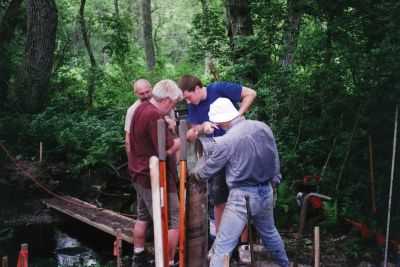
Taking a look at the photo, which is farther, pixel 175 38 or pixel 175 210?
pixel 175 38

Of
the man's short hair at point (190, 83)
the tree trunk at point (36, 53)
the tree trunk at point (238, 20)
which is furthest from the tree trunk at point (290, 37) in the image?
the tree trunk at point (36, 53)

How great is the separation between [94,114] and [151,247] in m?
7.91

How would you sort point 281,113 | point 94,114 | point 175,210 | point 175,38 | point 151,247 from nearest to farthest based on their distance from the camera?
point 175,210 < point 151,247 < point 281,113 < point 94,114 < point 175,38

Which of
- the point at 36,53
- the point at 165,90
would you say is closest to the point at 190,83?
the point at 165,90

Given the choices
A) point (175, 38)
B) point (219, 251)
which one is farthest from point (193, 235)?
point (175, 38)

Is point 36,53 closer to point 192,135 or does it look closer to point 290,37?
point 290,37

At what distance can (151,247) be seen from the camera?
244 inches

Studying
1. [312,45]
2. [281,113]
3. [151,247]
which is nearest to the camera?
[151,247]

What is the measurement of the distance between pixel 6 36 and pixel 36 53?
6.35 ft

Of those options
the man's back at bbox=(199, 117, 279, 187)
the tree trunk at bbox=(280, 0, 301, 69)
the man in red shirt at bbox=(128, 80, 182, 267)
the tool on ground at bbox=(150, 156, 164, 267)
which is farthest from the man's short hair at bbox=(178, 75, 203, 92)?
the tree trunk at bbox=(280, 0, 301, 69)

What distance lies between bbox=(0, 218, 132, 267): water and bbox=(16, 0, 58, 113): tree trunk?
6298 millimetres

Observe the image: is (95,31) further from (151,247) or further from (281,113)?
(151,247)

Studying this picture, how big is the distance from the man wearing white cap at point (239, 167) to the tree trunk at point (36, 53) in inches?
412

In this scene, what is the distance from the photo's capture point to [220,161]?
4.16m
